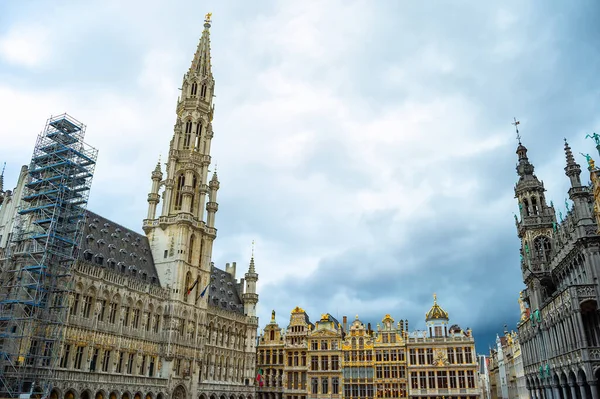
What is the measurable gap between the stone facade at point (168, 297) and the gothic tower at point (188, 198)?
150mm

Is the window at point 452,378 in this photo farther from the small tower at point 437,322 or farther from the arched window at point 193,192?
the arched window at point 193,192

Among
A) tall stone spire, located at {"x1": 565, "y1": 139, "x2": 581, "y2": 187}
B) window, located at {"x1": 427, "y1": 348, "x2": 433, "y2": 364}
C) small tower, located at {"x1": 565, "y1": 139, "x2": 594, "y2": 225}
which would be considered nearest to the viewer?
small tower, located at {"x1": 565, "y1": 139, "x2": 594, "y2": 225}

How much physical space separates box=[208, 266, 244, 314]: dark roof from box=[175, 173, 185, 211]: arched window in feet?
44.5

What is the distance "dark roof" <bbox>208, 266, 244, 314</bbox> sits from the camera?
233 feet

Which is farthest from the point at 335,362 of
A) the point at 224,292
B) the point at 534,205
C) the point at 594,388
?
the point at 594,388

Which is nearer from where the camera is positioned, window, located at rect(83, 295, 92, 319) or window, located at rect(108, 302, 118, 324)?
window, located at rect(83, 295, 92, 319)

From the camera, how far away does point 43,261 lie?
130 feet

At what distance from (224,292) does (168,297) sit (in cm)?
1670

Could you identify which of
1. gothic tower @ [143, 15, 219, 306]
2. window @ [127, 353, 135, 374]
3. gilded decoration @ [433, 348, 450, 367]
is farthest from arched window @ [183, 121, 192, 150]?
gilded decoration @ [433, 348, 450, 367]

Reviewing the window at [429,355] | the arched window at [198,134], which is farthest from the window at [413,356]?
the arched window at [198,134]

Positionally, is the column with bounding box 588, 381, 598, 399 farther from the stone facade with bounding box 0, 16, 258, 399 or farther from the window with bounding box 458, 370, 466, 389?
the stone facade with bounding box 0, 16, 258, 399

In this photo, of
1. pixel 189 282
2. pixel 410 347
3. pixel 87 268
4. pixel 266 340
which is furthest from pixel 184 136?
pixel 410 347

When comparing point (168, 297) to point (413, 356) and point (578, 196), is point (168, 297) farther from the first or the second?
point (578, 196)

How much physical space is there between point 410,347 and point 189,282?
32860 millimetres
